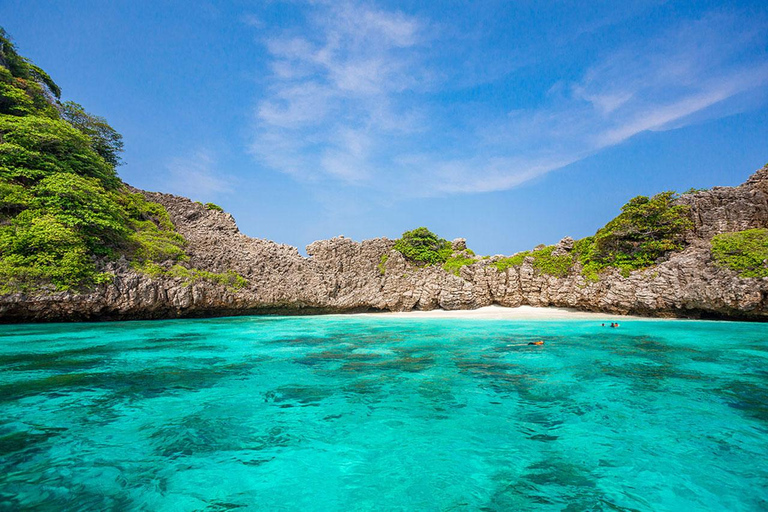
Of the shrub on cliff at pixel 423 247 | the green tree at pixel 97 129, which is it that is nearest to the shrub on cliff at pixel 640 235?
the shrub on cliff at pixel 423 247

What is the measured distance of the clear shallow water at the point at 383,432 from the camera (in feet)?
10.3

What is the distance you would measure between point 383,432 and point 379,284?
79.1ft

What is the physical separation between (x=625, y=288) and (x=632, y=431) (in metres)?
19.3

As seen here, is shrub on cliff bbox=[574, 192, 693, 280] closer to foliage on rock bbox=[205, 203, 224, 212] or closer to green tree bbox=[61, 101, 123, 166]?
foliage on rock bbox=[205, 203, 224, 212]

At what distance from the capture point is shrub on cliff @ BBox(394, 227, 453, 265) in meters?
29.5

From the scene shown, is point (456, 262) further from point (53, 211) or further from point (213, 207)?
point (53, 211)

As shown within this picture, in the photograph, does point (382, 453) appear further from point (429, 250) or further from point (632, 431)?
point (429, 250)

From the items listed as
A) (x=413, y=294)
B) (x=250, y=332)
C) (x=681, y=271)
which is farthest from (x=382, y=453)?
(x=413, y=294)

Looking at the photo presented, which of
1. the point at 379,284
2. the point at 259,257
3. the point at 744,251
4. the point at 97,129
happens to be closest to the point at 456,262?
the point at 379,284

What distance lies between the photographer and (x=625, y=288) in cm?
2012

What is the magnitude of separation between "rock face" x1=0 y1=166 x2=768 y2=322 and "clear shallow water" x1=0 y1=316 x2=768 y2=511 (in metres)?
9.73

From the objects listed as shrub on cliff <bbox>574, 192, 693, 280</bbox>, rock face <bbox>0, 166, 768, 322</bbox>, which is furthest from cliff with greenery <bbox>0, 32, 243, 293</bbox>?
shrub on cliff <bbox>574, 192, 693, 280</bbox>

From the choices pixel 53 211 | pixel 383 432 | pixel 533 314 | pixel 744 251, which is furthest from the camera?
pixel 533 314

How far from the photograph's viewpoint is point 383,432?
453cm
